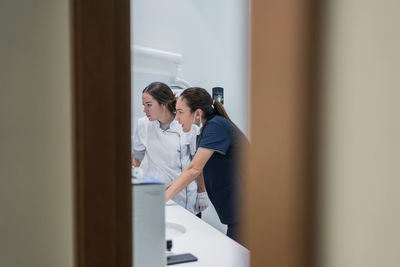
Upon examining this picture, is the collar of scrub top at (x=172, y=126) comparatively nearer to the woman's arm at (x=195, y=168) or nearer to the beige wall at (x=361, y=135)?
the woman's arm at (x=195, y=168)

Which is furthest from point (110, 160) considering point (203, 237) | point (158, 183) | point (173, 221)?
point (173, 221)

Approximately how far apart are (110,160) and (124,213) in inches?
5.5

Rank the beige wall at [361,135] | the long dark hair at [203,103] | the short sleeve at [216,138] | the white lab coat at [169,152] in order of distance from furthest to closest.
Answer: the white lab coat at [169,152]
the long dark hair at [203,103]
the short sleeve at [216,138]
the beige wall at [361,135]

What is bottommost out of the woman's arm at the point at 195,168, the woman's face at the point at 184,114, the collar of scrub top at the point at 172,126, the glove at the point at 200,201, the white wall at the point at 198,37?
the glove at the point at 200,201

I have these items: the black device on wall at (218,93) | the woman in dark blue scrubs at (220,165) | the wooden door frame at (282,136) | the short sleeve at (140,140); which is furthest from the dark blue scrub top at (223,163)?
the wooden door frame at (282,136)

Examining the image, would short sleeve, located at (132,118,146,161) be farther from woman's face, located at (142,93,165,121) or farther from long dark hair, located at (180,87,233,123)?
long dark hair, located at (180,87,233,123)

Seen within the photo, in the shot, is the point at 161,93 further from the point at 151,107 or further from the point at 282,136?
the point at 282,136

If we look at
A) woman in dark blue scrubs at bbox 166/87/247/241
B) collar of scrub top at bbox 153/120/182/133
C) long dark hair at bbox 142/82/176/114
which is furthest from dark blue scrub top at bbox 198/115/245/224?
collar of scrub top at bbox 153/120/182/133

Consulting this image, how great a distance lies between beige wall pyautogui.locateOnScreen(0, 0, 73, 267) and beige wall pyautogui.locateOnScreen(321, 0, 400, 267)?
2.92 feet

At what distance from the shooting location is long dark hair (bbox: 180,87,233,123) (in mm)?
2047

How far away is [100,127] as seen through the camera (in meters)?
0.75

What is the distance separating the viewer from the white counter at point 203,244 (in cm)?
119

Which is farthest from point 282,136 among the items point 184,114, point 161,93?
point 161,93

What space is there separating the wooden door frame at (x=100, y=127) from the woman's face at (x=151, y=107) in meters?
1.80
